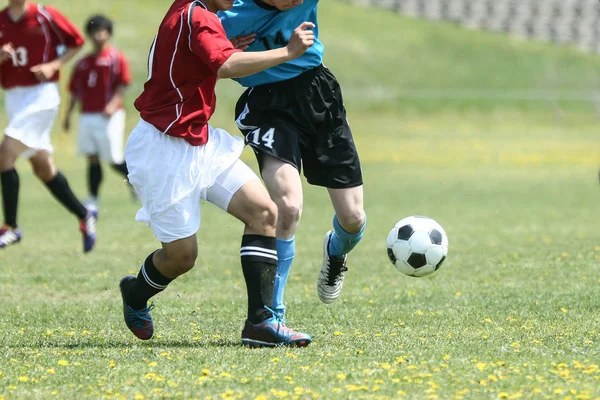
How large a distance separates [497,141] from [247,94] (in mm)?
22261

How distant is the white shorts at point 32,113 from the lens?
872cm

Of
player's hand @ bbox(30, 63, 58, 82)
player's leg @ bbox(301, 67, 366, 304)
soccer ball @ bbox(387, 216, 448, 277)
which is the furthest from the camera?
player's hand @ bbox(30, 63, 58, 82)

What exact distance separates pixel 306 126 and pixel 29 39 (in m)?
4.15

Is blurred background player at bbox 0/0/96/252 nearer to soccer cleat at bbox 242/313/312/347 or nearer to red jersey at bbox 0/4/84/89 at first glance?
red jersey at bbox 0/4/84/89

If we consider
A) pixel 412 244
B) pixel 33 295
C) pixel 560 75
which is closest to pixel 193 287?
pixel 33 295

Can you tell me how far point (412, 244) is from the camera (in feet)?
20.4

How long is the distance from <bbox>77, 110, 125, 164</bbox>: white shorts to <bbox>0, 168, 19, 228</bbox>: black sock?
4586 millimetres

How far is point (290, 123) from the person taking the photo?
5734mm

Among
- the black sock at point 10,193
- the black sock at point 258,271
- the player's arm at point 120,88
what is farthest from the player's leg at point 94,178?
the black sock at point 258,271

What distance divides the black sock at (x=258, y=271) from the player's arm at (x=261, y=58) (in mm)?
874

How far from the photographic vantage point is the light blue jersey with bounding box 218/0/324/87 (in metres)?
5.65

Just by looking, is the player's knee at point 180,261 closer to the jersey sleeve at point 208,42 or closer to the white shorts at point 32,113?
the jersey sleeve at point 208,42

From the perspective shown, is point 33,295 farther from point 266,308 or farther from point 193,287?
point 266,308

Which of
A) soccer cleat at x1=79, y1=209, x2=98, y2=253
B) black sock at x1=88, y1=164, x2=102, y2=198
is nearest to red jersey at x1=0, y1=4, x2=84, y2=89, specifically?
soccer cleat at x1=79, y1=209, x2=98, y2=253
